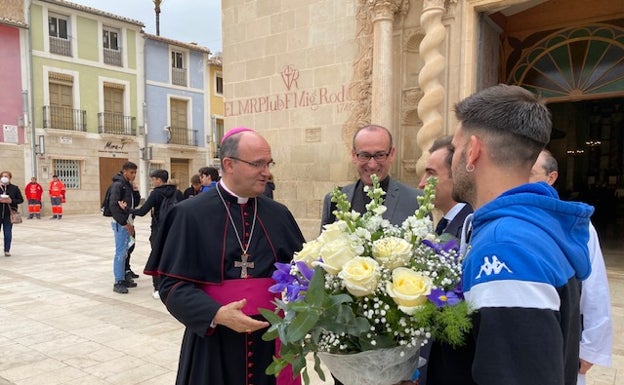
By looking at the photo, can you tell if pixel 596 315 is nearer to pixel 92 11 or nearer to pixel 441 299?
pixel 441 299

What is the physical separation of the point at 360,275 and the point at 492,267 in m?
0.30

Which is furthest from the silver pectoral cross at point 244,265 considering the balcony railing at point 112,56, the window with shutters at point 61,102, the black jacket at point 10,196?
the balcony railing at point 112,56

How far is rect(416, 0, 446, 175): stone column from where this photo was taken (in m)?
6.14

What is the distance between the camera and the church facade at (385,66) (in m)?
6.28

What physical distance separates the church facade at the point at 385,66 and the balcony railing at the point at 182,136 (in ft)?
59.0

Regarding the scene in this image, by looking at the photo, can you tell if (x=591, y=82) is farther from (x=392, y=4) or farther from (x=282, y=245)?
(x=282, y=245)

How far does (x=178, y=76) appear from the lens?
Answer: 26.1 metres

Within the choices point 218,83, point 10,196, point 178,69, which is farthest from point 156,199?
point 218,83

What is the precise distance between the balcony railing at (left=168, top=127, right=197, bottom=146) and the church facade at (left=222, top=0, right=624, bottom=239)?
59.0ft

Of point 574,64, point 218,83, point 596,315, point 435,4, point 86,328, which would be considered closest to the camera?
point 596,315

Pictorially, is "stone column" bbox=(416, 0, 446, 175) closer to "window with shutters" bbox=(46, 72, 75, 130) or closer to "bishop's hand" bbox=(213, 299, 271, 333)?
"bishop's hand" bbox=(213, 299, 271, 333)

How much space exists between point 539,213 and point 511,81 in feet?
25.0

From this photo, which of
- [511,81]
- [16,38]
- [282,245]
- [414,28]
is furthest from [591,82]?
[16,38]

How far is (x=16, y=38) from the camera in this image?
2025 cm
